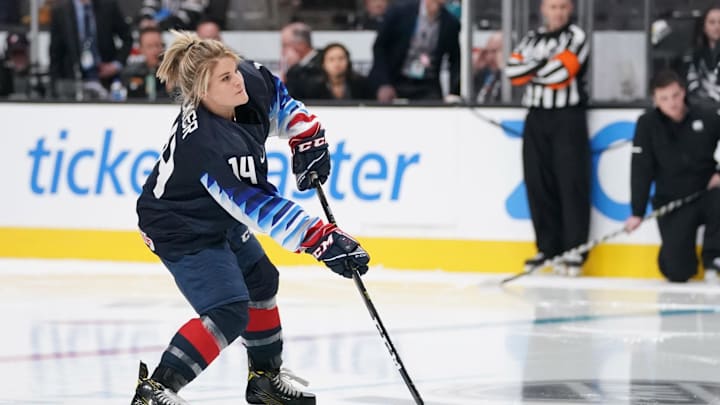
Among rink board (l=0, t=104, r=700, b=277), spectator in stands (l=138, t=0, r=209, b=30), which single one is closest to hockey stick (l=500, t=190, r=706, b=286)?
rink board (l=0, t=104, r=700, b=277)

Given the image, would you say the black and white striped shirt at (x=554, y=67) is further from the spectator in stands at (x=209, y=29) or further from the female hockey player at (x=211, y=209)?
the female hockey player at (x=211, y=209)

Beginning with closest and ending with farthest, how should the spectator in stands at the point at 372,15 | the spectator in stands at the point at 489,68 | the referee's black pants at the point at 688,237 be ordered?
the referee's black pants at the point at 688,237, the spectator in stands at the point at 489,68, the spectator in stands at the point at 372,15

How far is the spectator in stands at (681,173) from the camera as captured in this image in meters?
7.38

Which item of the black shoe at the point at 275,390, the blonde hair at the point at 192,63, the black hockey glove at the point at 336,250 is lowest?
the black shoe at the point at 275,390

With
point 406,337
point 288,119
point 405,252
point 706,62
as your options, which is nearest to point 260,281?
point 288,119

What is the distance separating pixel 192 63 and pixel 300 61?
13.8 feet

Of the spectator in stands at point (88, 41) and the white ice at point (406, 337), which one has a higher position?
the spectator in stands at point (88, 41)

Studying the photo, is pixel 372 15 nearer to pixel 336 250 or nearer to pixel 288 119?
pixel 288 119

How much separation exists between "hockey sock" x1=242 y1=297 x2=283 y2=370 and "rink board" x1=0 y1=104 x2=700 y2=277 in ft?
11.4

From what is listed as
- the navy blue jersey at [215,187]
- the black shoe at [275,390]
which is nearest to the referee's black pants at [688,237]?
the black shoe at [275,390]

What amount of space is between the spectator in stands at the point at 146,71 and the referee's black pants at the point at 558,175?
205cm

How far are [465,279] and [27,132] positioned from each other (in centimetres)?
255

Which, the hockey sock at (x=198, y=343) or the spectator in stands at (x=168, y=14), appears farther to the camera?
the spectator in stands at (x=168, y=14)

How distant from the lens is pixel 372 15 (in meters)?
8.17
